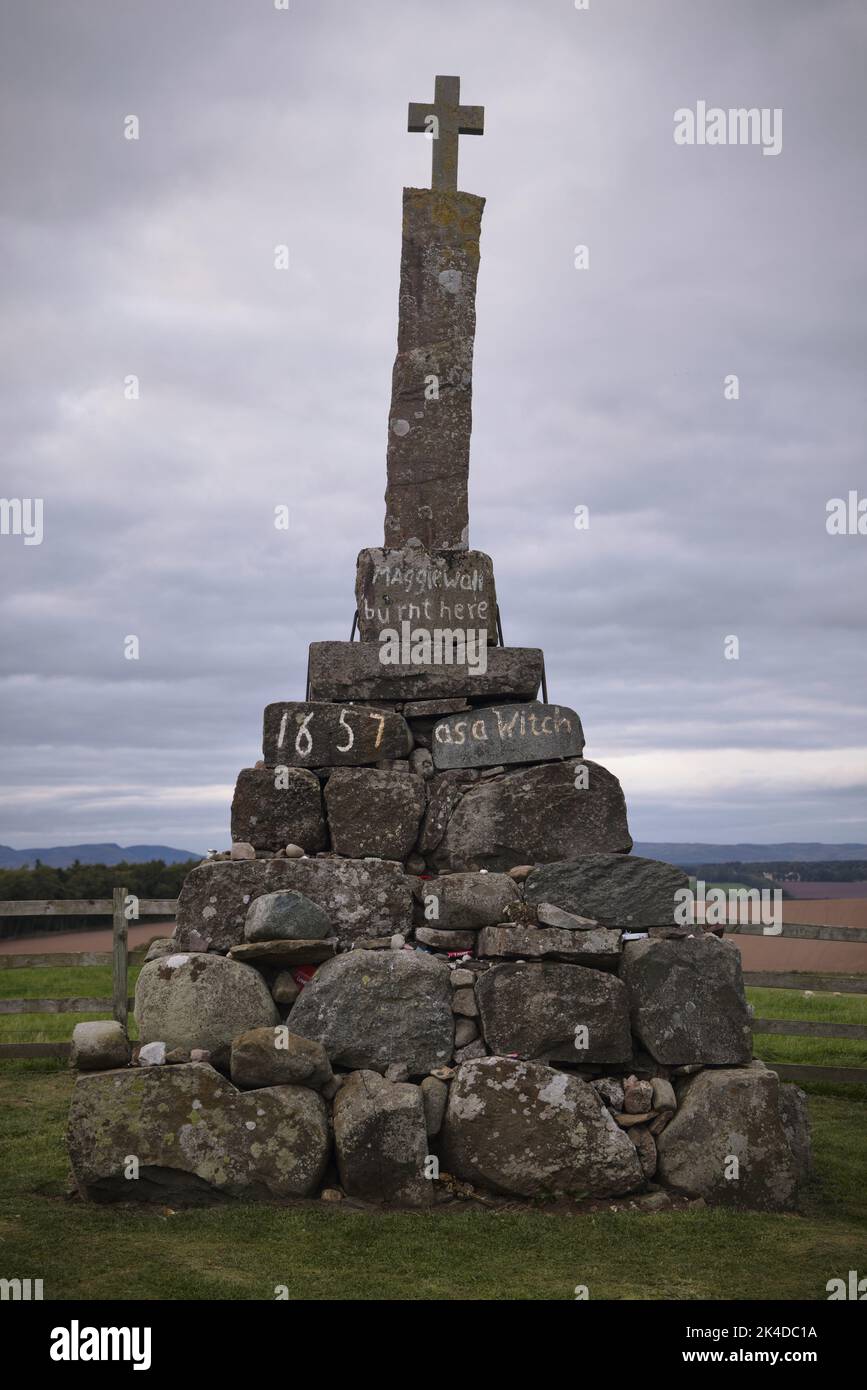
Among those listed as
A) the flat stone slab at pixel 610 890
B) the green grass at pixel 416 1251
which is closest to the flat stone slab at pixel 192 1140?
the green grass at pixel 416 1251

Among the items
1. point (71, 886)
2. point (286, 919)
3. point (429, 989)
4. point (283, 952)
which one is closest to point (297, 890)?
point (286, 919)

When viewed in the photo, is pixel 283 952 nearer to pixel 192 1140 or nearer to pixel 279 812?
pixel 279 812

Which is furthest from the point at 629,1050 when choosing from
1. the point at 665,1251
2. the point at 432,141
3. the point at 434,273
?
the point at 432,141

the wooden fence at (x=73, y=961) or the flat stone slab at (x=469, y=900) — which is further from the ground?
the flat stone slab at (x=469, y=900)

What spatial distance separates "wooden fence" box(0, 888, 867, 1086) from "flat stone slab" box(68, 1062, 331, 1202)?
11.9 ft

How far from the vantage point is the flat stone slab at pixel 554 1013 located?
6.54m

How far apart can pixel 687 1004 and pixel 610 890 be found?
75 cm

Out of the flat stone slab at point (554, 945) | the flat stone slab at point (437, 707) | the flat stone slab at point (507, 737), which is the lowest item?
the flat stone slab at point (554, 945)

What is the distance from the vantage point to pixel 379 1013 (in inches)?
259

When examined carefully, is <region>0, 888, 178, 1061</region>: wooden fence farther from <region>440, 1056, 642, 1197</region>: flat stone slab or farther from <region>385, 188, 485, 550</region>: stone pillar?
<region>440, 1056, 642, 1197</region>: flat stone slab

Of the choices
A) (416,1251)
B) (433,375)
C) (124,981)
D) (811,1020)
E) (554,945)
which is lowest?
(416,1251)

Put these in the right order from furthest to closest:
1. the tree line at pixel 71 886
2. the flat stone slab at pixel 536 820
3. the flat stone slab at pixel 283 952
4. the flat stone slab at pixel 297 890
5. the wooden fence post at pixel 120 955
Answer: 1. the tree line at pixel 71 886
2. the wooden fence post at pixel 120 955
3. the flat stone slab at pixel 536 820
4. the flat stone slab at pixel 297 890
5. the flat stone slab at pixel 283 952

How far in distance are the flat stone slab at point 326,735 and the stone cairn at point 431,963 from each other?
2cm

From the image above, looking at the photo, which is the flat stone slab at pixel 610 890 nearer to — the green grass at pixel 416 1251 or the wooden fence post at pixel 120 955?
the green grass at pixel 416 1251
